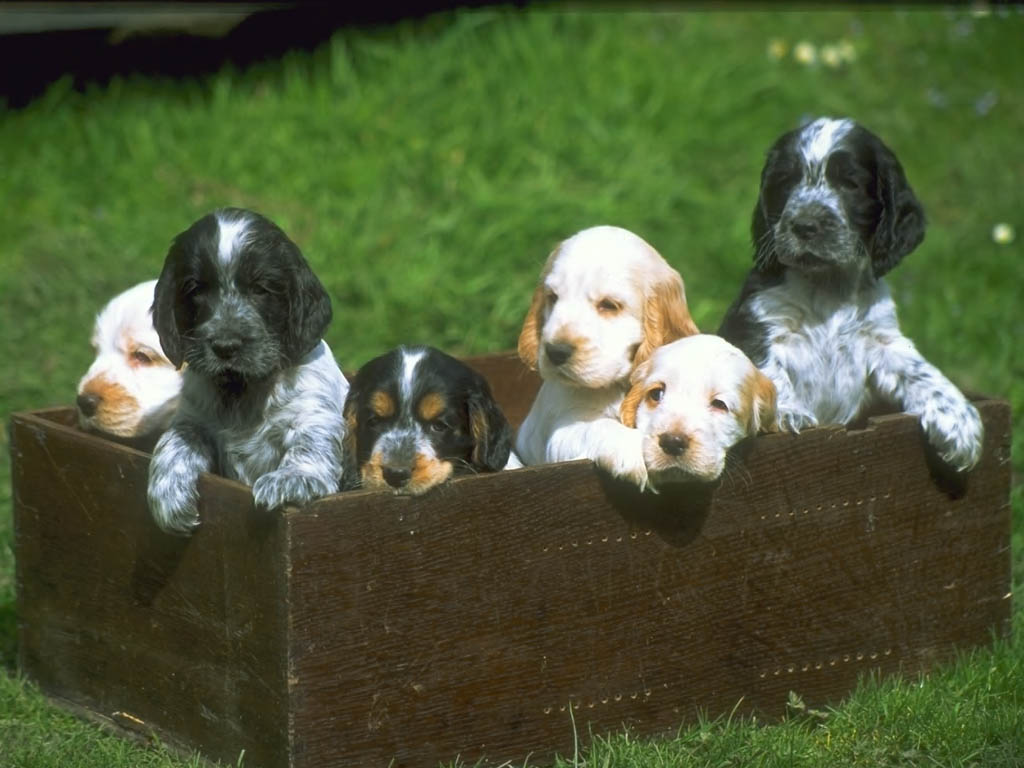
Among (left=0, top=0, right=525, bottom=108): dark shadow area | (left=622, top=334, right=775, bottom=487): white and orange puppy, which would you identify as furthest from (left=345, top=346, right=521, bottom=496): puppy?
(left=0, top=0, right=525, bottom=108): dark shadow area

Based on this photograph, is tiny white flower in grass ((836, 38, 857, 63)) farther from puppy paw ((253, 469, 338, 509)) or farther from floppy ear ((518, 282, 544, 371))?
puppy paw ((253, 469, 338, 509))

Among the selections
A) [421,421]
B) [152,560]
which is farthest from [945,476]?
[152,560]

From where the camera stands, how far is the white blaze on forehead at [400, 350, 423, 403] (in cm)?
451

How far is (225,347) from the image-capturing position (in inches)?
175

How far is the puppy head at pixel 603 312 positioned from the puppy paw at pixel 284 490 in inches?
38.1

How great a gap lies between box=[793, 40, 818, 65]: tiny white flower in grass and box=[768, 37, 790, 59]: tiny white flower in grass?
9 cm

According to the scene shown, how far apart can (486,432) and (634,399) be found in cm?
47

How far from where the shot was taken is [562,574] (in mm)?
4613

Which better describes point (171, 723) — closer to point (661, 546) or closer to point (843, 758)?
point (661, 546)

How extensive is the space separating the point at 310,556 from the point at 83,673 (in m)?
1.32

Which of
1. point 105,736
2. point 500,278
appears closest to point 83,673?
point 105,736

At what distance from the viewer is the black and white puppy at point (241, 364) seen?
14.6 ft

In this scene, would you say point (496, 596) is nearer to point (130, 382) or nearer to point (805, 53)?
point (130, 382)

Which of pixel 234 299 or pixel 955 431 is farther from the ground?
pixel 234 299
